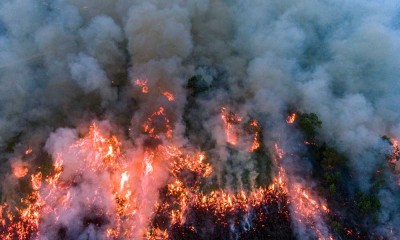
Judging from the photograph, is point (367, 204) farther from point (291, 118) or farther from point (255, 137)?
point (255, 137)

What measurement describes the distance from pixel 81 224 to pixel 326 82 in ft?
55.6

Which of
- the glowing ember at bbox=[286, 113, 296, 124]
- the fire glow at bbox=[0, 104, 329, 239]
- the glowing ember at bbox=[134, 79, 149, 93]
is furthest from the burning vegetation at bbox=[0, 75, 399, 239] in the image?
the glowing ember at bbox=[286, 113, 296, 124]

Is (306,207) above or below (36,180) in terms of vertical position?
above

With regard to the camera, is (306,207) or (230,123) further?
(230,123)

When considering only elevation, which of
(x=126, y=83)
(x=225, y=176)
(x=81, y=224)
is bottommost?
Answer: (x=81, y=224)

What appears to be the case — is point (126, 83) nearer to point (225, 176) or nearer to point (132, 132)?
point (132, 132)

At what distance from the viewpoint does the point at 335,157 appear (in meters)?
22.5

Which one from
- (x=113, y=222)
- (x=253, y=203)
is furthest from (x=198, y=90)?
(x=113, y=222)

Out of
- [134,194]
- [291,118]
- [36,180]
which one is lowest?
[36,180]

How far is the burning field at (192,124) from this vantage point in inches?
816

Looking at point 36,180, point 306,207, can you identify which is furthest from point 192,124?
point 36,180

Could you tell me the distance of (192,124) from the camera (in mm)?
23578

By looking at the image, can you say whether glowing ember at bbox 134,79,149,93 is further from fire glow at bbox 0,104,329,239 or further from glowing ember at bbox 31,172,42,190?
glowing ember at bbox 31,172,42,190

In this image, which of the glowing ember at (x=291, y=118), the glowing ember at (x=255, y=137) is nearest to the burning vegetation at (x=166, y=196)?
the glowing ember at (x=255, y=137)
